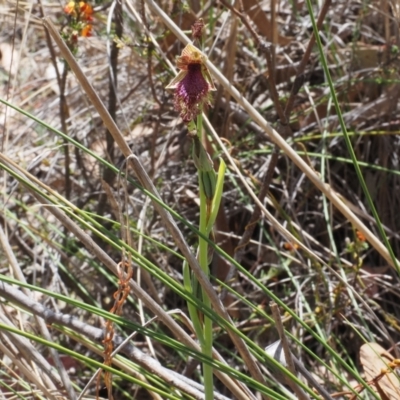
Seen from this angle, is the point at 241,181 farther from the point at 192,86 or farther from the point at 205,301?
the point at 192,86

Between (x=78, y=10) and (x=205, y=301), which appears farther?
(x=78, y=10)

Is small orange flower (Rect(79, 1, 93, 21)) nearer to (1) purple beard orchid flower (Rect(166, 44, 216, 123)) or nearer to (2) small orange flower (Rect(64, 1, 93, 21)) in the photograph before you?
(2) small orange flower (Rect(64, 1, 93, 21))

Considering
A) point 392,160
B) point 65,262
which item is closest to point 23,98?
point 65,262

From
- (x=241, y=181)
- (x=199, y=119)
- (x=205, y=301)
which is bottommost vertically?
(x=241, y=181)

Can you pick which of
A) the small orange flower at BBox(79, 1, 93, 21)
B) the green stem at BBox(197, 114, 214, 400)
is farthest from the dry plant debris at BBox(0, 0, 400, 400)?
the green stem at BBox(197, 114, 214, 400)

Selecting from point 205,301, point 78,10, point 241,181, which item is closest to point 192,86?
point 205,301

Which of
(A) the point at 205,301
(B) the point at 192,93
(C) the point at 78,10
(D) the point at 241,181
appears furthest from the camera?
(D) the point at 241,181

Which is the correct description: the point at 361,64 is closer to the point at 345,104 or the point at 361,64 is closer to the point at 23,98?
the point at 345,104

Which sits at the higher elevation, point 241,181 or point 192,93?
point 192,93
